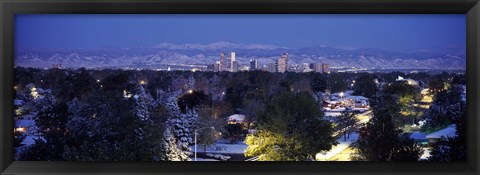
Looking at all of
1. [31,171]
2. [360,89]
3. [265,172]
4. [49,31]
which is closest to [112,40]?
[49,31]

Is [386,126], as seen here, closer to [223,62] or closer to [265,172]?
[265,172]

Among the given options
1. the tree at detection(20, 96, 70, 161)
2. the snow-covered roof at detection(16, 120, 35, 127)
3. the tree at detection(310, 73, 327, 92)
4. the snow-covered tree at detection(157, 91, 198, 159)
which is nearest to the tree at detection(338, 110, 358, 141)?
the tree at detection(310, 73, 327, 92)

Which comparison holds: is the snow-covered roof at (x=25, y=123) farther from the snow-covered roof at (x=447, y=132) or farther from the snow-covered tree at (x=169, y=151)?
the snow-covered roof at (x=447, y=132)

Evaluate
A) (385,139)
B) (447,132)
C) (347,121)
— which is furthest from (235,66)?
(447,132)

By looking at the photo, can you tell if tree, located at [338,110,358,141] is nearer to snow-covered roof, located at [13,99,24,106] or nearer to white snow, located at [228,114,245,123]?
white snow, located at [228,114,245,123]

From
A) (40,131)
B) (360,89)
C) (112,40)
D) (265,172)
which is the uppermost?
(112,40)

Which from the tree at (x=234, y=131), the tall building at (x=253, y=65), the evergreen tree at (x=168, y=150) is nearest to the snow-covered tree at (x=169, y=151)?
the evergreen tree at (x=168, y=150)
